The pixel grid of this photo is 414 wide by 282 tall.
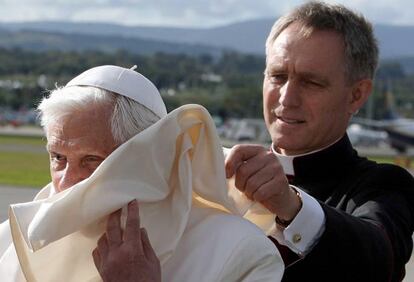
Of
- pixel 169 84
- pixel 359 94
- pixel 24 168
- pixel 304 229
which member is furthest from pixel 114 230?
pixel 169 84

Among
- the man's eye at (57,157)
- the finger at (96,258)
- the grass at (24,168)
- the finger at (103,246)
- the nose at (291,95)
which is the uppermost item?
the nose at (291,95)

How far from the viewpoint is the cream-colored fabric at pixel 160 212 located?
2.17 meters

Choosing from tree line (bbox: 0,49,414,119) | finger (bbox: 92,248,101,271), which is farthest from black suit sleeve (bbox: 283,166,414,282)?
tree line (bbox: 0,49,414,119)

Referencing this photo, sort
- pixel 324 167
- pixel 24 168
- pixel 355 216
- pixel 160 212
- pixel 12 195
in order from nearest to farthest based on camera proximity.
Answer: pixel 160 212 → pixel 355 216 → pixel 324 167 → pixel 12 195 → pixel 24 168

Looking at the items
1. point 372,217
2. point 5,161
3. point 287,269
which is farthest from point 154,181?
point 5,161

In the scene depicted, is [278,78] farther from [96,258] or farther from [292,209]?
[96,258]

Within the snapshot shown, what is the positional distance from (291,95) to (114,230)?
37.2 inches

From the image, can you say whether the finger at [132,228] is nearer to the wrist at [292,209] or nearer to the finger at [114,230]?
the finger at [114,230]

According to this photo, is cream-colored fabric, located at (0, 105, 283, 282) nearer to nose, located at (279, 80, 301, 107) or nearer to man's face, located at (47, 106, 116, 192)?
man's face, located at (47, 106, 116, 192)

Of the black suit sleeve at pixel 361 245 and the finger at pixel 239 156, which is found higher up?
the finger at pixel 239 156

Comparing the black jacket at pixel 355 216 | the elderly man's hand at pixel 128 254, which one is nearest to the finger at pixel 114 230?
the elderly man's hand at pixel 128 254

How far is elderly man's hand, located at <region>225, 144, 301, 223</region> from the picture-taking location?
2.40 metres

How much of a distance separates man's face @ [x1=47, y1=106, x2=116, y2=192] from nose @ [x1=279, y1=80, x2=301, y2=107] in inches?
28.3

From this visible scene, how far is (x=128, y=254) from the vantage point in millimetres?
2152
